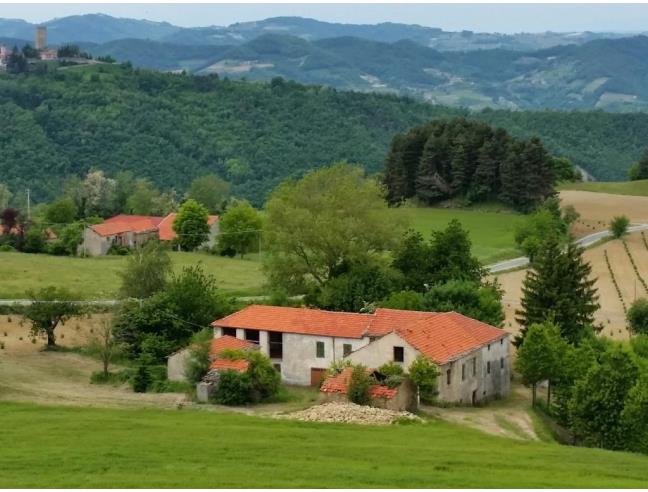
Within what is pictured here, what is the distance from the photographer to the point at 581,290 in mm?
52906

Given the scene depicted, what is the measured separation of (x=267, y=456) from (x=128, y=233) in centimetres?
6196

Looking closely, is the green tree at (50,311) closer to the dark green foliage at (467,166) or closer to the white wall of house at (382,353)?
the white wall of house at (382,353)

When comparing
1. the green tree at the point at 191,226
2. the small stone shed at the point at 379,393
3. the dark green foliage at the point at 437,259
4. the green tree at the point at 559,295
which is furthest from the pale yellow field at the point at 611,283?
the green tree at the point at 191,226

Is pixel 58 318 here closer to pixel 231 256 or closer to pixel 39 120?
pixel 231 256

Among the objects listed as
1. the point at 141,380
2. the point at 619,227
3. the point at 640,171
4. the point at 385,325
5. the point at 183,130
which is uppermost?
the point at 183,130

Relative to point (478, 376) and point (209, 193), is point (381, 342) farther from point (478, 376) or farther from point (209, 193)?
point (209, 193)

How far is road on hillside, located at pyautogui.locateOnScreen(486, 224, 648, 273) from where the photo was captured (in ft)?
260

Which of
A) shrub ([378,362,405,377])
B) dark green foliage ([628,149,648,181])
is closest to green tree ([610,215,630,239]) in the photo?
dark green foliage ([628,149,648,181])

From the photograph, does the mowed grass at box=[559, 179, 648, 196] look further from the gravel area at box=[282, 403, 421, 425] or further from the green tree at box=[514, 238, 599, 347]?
the gravel area at box=[282, 403, 421, 425]

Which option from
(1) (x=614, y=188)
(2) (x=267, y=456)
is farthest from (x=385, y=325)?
(1) (x=614, y=188)

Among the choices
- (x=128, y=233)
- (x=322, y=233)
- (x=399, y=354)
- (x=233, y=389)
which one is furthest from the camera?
(x=128, y=233)

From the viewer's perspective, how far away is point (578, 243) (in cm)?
8906

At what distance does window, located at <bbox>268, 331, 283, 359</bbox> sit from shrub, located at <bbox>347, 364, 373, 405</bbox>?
725cm

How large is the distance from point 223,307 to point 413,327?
1050 centimetres
